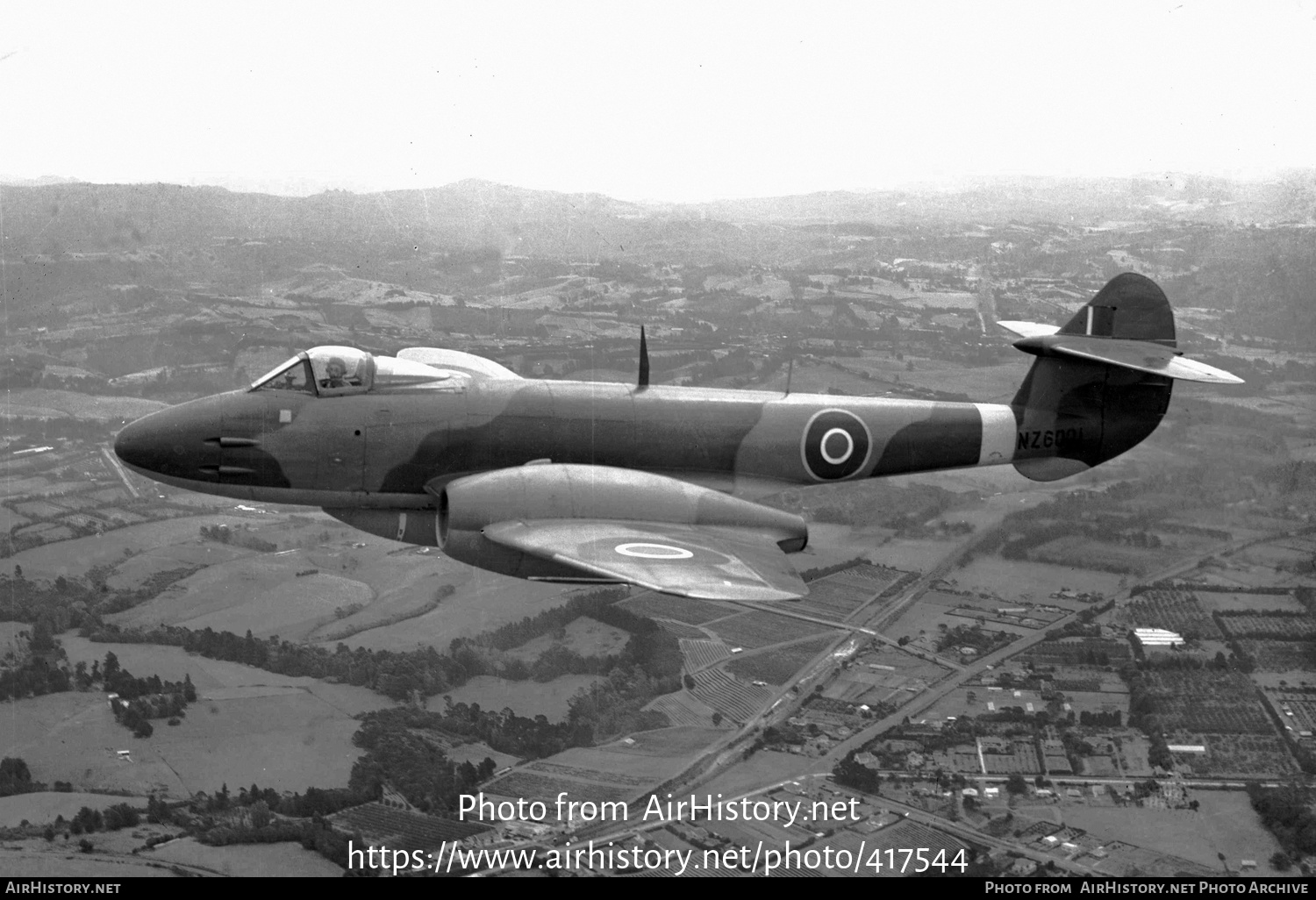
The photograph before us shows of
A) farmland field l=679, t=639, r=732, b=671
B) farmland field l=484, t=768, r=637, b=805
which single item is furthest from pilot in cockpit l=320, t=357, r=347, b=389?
farmland field l=679, t=639, r=732, b=671

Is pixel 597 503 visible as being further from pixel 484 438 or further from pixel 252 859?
pixel 252 859

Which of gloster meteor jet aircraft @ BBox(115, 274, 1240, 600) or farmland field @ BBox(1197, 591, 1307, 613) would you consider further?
farmland field @ BBox(1197, 591, 1307, 613)

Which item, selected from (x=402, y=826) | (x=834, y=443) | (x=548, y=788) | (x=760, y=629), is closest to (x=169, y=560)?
(x=402, y=826)

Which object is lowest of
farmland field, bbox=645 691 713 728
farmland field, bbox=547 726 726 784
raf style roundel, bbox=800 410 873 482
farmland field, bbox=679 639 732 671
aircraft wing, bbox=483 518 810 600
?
farmland field, bbox=547 726 726 784

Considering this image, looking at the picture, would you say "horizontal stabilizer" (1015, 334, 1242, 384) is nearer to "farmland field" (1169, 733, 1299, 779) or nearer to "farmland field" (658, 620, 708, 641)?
"farmland field" (1169, 733, 1299, 779)

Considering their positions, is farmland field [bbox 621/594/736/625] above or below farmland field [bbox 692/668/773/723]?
above

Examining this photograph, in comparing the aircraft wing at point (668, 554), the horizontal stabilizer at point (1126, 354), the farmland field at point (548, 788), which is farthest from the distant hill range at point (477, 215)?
the aircraft wing at point (668, 554)

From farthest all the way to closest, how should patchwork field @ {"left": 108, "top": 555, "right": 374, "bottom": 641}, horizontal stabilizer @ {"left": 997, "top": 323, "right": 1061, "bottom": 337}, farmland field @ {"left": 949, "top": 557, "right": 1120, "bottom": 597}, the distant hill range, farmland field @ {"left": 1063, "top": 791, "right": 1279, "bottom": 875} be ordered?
1. the distant hill range
2. farmland field @ {"left": 949, "top": 557, "right": 1120, "bottom": 597}
3. patchwork field @ {"left": 108, "top": 555, "right": 374, "bottom": 641}
4. horizontal stabilizer @ {"left": 997, "top": 323, "right": 1061, "bottom": 337}
5. farmland field @ {"left": 1063, "top": 791, "right": 1279, "bottom": 875}
